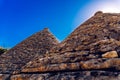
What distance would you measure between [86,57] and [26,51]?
13.4 m

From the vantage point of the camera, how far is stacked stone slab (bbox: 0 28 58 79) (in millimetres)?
20828

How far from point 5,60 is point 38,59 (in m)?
11.6

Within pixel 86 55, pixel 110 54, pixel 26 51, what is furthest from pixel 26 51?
pixel 110 54

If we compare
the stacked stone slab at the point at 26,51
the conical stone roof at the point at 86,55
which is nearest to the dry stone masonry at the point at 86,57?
the conical stone roof at the point at 86,55

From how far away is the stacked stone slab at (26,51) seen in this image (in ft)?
68.3

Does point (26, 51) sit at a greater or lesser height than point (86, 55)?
greater

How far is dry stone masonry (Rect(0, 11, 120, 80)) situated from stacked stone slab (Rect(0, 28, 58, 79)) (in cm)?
1018

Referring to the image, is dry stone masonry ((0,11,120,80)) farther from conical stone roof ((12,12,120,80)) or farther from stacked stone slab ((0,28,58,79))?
stacked stone slab ((0,28,58,79))

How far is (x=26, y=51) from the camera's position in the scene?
21766mm

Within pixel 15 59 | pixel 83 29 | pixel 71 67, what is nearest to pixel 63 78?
pixel 71 67

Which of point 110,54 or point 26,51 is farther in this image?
point 26,51

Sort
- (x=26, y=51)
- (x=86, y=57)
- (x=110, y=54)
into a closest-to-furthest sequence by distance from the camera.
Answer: (x=110, y=54) < (x=86, y=57) < (x=26, y=51)

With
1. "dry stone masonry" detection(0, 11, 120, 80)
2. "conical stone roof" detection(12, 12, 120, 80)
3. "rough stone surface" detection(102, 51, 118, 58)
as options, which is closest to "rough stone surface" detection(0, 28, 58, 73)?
"dry stone masonry" detection(0, 11, 120, 80)

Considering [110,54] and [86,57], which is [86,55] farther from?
[110,54]
